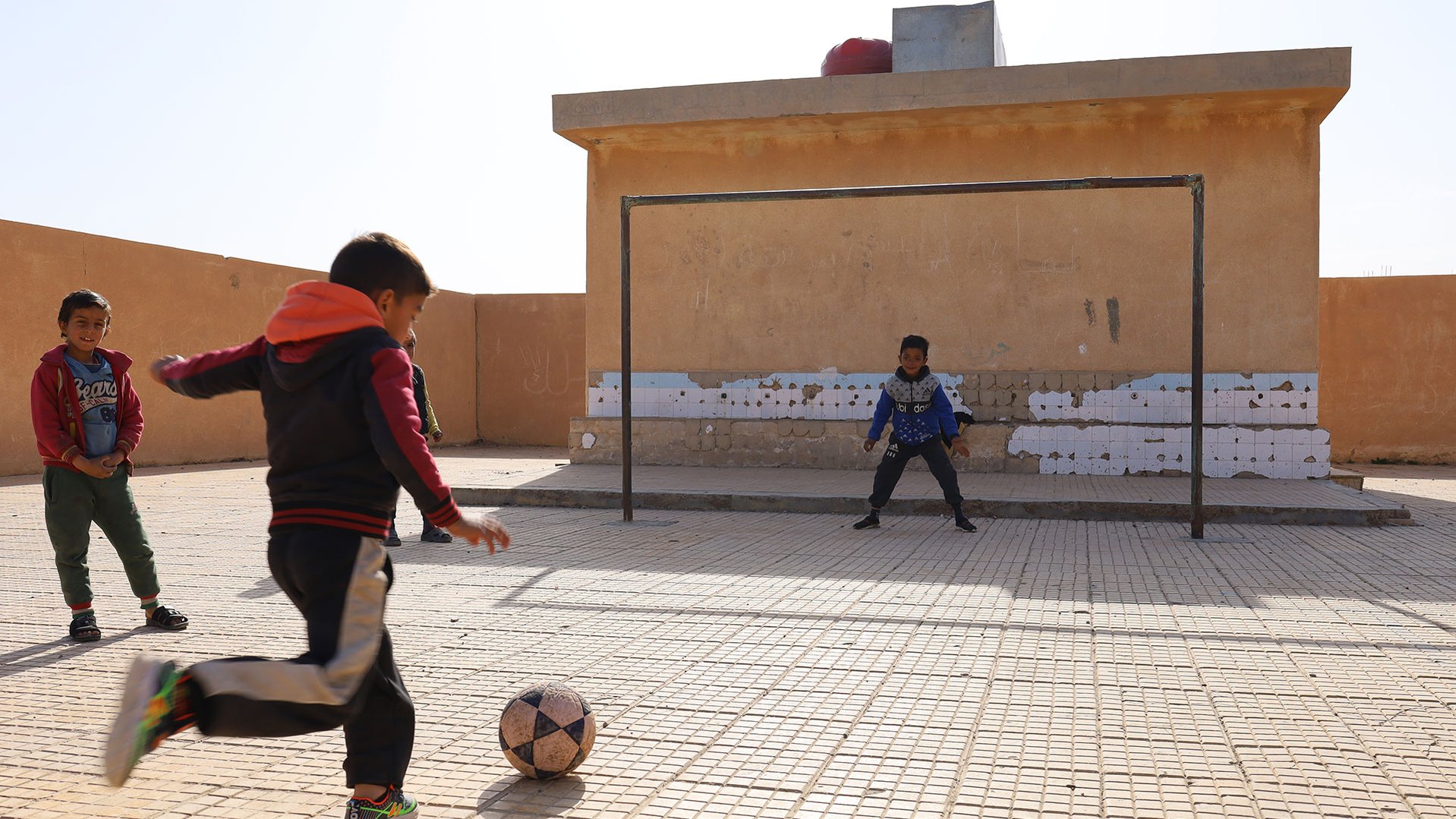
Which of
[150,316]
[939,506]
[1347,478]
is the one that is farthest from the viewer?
[150,316]

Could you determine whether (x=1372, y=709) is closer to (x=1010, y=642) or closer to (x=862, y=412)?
(x=1010, y=642)

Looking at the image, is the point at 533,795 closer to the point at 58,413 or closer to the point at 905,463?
the point at 58,413

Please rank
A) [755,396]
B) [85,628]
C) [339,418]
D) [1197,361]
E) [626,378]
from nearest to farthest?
1. [339,418]
2. [85,628]
3. [1197,361]
4. [626,378]
5. [755,396]

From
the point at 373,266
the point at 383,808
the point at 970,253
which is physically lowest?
the point at 383,808

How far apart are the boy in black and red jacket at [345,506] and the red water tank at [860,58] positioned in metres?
11.9

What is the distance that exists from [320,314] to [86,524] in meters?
3.23

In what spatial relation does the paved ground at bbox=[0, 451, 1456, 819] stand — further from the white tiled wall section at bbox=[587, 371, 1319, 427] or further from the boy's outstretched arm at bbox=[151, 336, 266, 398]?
the white tiled wall section at bbox=[587, 371, 1319, 427]

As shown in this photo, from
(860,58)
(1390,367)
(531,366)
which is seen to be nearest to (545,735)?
(860,58)

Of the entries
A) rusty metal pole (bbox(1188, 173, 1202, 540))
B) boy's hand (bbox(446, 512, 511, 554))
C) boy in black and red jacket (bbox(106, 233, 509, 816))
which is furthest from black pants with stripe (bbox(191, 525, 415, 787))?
rusty metal pole (bbox(1188, 173, 1202, 540))

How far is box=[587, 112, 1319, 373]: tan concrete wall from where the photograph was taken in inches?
483

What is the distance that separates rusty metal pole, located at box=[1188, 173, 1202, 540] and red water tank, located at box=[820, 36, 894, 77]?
19.7 ft

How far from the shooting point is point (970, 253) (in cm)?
1297

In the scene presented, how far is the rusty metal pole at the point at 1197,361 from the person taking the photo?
839 centimetres

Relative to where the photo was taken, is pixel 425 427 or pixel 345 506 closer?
pixel 345 506
